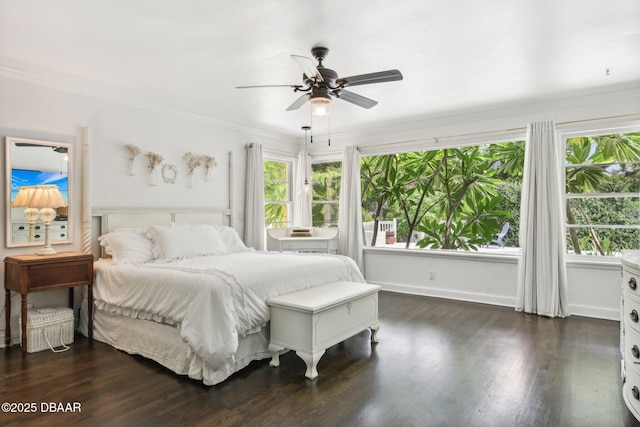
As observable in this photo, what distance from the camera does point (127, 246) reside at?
3.85 metres

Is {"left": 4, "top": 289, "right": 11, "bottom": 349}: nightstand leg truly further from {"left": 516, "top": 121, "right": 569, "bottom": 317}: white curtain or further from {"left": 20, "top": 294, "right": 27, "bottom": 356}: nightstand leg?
{"left": 516, "top": 121, "right": 569, "bottom": 317}: white curtain

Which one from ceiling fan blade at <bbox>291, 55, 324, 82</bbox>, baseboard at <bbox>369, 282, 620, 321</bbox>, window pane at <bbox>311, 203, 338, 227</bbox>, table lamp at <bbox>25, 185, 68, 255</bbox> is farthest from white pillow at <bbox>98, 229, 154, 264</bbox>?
baseboard at <bbox>369, 282, 620, 321</bbox>

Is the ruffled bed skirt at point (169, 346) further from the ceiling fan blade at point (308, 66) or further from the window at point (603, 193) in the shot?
the window at point (603, 193)

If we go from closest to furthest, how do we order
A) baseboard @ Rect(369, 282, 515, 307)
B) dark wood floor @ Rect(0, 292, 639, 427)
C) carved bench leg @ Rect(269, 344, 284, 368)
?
dark wood floor @ Rect(0, 292, 639, 427), carved bench leg @ Rect(269, 344, 284, 368), baseboard @ Rect(369, 282, 515, 307)

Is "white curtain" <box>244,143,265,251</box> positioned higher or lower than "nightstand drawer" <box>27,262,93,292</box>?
higher

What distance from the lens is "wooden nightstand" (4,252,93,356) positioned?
10.5ft

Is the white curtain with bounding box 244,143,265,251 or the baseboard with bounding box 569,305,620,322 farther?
the white curtain with bounding box 244,143,265,251

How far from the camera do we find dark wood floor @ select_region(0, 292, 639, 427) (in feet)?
7.45

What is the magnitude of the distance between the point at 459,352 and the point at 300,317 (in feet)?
4.73

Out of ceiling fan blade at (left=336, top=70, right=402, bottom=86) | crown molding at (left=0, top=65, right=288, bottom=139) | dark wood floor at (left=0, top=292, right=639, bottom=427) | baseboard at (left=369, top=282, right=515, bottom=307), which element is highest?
crown molding at (left=0, top=65, right=288, bottom=139)

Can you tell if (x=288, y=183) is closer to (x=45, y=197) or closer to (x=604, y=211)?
(x=45, y=197)

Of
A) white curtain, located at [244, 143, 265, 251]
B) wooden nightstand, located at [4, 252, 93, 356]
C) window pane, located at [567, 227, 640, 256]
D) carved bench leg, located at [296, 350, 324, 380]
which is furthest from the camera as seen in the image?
white curtain, located at [244, 143, 265, 251]

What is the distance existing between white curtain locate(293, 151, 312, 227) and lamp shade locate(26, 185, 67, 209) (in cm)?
370

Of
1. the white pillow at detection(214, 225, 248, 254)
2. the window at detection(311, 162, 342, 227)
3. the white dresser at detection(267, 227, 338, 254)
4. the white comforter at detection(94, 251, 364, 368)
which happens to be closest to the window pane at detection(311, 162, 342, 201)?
the window at detection(311, 162, 342, 227)
